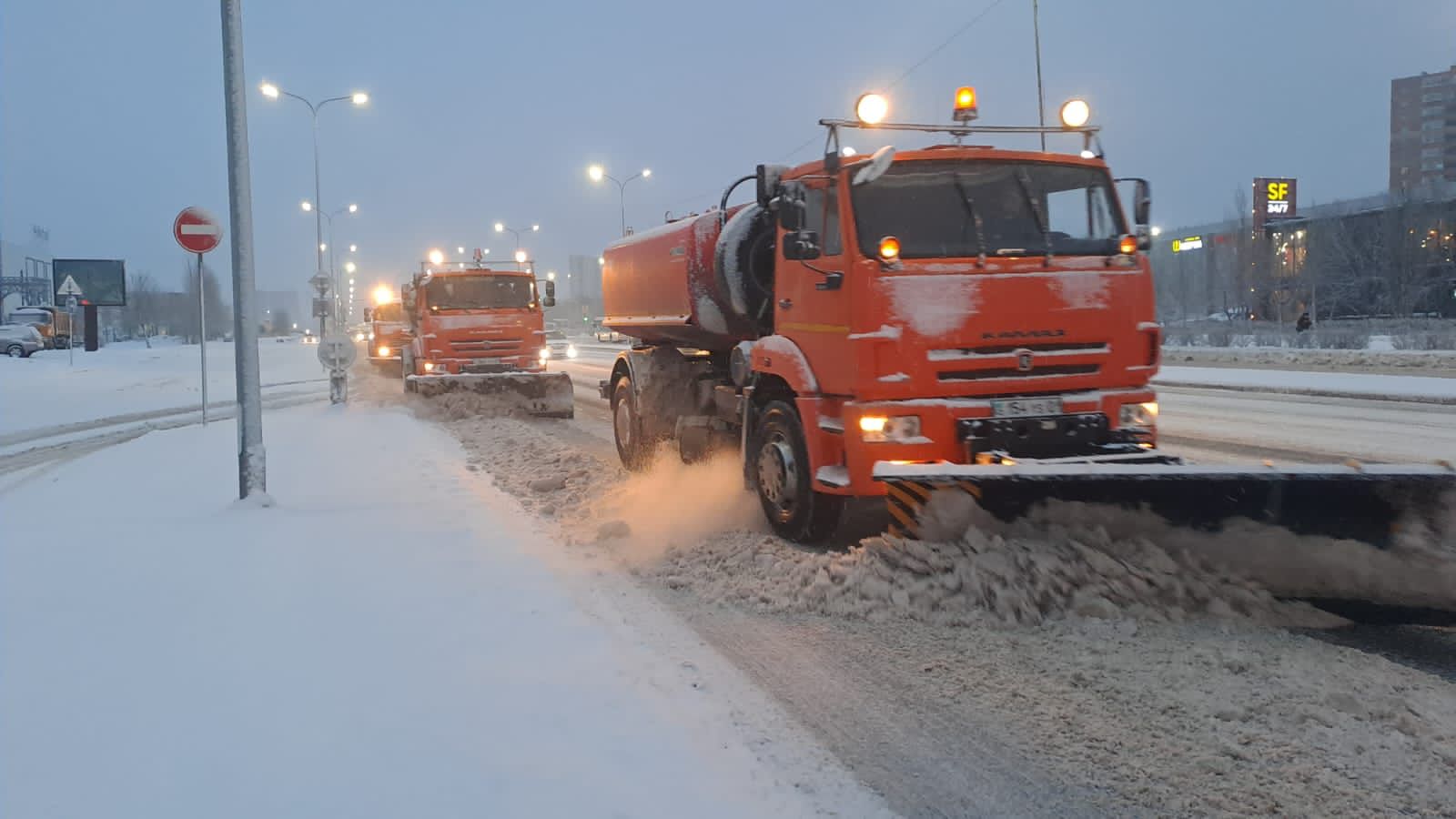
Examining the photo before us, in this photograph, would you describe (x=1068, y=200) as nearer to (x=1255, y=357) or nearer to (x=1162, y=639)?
(x=1162, y=639)

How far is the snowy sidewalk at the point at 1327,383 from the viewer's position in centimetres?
1764

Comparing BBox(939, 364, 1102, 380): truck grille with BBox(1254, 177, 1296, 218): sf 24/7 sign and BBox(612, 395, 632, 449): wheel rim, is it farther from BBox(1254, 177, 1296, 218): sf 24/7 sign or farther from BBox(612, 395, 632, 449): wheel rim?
BBox(1254, 177, 1296, 218): sf 24/7 sign

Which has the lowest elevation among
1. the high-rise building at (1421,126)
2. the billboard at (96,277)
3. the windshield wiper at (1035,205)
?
the windshield wiper at (1035,205)

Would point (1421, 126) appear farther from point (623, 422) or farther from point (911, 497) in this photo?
point (911, 497)

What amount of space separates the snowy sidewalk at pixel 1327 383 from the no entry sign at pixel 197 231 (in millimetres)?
13101

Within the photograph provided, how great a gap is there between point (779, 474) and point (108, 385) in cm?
2923

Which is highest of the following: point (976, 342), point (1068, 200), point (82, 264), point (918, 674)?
point (82, 264)

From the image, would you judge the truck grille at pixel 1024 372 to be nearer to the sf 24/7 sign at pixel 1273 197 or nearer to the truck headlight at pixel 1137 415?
the truck headlight at pixel 1137 415

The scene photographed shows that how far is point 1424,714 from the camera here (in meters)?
4.04

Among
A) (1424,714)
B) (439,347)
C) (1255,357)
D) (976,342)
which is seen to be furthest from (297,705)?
(1255,357)

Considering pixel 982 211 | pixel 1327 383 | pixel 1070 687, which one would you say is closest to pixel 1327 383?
pixel 1327 383

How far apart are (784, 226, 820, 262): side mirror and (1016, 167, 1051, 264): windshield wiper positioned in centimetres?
139

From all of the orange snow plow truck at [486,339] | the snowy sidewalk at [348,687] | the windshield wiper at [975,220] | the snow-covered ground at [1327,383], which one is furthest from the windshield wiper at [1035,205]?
the snow-covered ground at [1327,383]

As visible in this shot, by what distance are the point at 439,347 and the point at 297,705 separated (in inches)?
563
